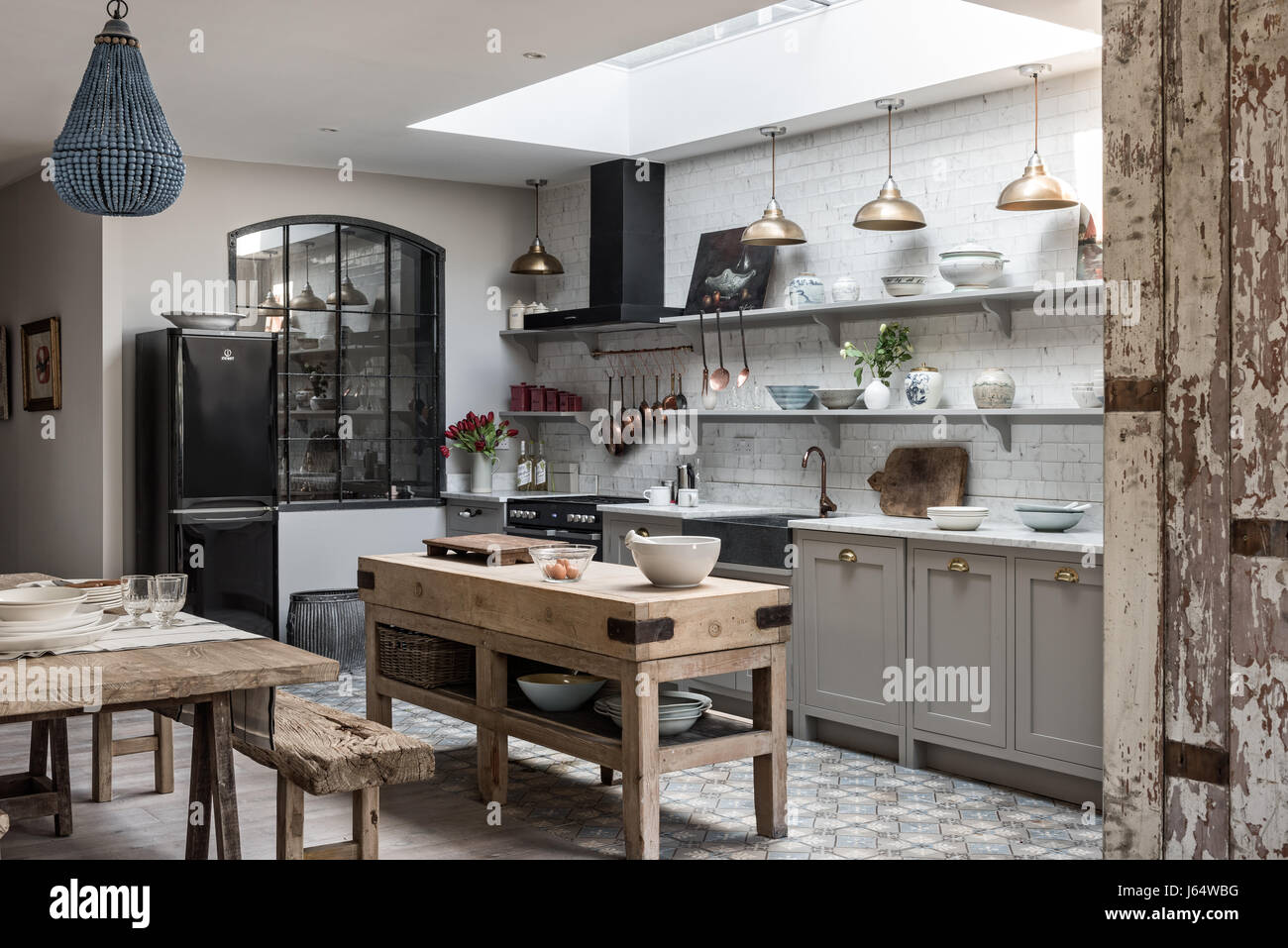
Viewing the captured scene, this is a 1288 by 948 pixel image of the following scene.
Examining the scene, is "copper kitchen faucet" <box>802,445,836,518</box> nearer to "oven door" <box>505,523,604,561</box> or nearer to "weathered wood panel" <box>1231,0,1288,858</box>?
"oven door" <box>505,523,604,561</box>

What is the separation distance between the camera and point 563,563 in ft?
14.3

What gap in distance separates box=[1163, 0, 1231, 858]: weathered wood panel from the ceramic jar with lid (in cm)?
372

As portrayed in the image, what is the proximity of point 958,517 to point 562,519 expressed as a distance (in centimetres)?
269

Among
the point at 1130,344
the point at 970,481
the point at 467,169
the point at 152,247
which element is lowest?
the point at 970,481

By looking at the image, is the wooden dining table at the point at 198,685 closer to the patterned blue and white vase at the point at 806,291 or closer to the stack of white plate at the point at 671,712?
the stack of white plate at the point at 671,712

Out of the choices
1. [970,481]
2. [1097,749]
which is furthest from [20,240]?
[1097,749]

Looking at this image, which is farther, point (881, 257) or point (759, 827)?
point (881, 257)

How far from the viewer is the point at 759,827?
4.32m

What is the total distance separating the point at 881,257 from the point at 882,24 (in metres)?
1.10

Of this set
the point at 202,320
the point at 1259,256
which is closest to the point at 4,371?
the point at 202,320

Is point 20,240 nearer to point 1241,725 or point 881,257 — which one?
point 881,257

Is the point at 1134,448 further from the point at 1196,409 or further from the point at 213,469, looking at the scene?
the point at 213,469

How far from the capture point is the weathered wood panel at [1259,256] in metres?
2.41
